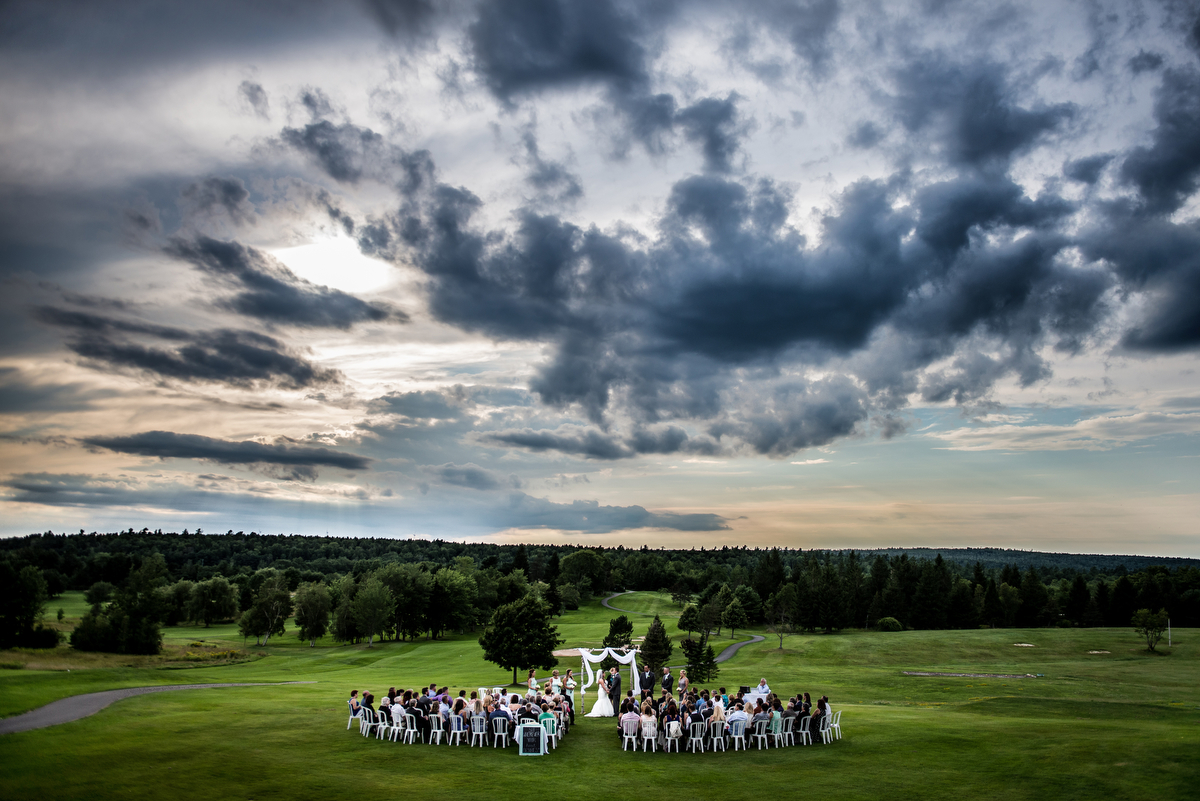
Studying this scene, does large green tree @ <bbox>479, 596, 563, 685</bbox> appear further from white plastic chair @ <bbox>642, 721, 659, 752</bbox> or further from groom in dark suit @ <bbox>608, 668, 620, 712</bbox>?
white plastic chair @ <bbox>642, 721, 659, 752</bbox>

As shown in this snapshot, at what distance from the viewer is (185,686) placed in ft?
136

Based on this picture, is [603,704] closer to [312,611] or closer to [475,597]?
[312,611]

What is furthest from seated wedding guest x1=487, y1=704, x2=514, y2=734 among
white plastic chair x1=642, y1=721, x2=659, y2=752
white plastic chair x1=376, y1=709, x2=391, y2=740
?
white plastic chair x1=642, y1=721, x2=659, y2=752

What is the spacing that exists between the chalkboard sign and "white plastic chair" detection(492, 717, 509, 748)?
1.65 meters

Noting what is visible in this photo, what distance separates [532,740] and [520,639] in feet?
72.9

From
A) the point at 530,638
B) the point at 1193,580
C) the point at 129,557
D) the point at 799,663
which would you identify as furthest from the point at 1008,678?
the point at 129,557

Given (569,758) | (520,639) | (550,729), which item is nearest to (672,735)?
(569,758)

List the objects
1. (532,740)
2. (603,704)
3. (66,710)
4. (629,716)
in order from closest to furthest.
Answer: (532,740), (629,716), (66,710), (603,704)

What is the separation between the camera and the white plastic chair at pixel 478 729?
909 inches

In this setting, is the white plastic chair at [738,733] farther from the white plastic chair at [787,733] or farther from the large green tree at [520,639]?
the large green tree at [520,639]

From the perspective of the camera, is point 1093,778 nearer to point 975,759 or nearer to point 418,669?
point 975,759

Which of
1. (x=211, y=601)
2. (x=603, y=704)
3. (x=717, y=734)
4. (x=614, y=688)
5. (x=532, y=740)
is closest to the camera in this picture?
(x=532, y=740)

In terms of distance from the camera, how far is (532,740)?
71.4ft

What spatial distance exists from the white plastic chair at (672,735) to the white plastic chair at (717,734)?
1143mm
